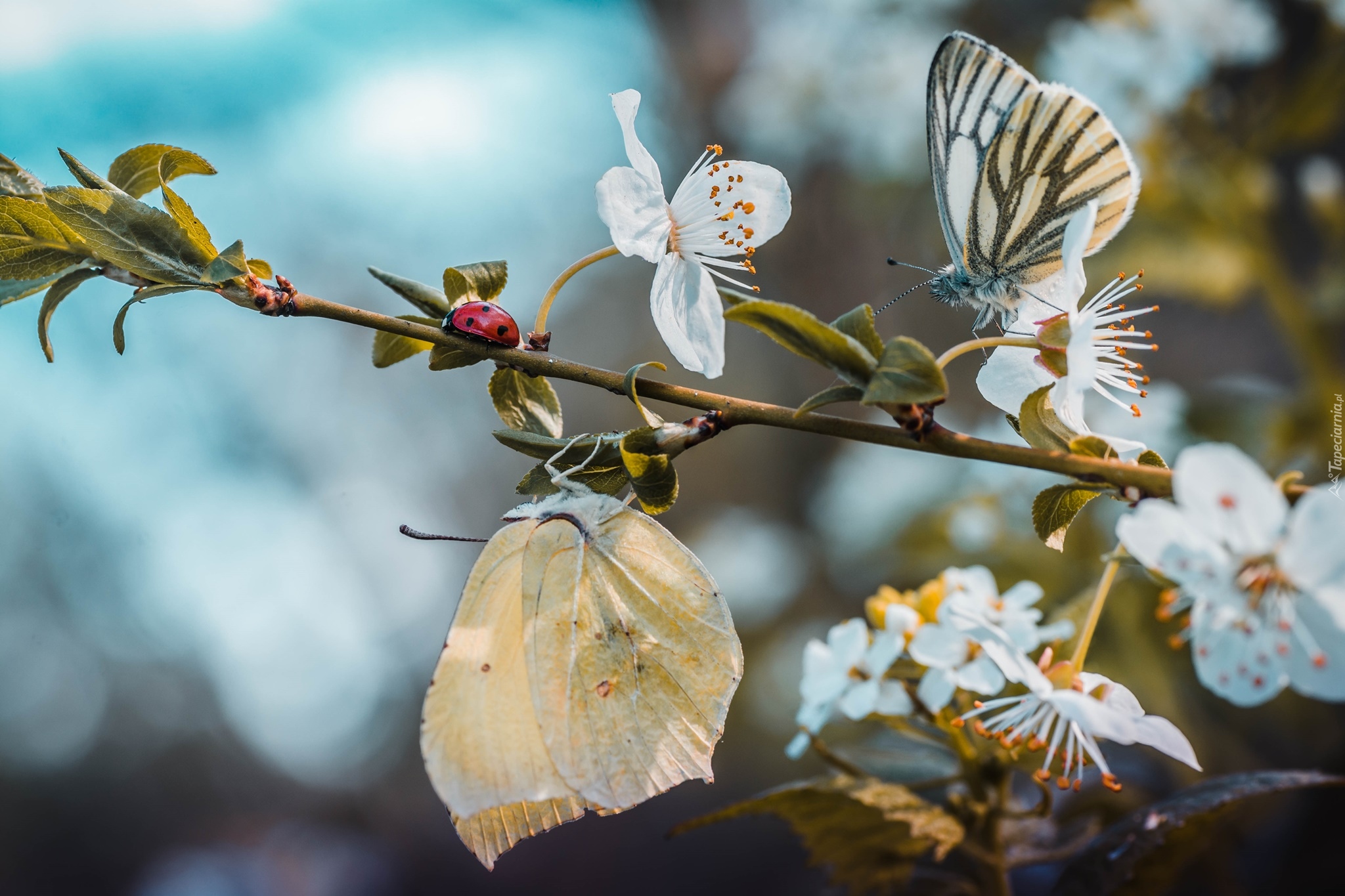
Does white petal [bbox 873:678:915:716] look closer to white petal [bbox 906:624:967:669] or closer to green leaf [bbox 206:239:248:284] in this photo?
white petal [bbox 906:624:967:669]

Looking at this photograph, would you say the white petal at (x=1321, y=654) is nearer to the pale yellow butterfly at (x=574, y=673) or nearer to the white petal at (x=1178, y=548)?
the white petal at (x=1178, y=548)

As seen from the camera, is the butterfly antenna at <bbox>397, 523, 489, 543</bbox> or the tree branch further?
the butterfly antenna at <bbox>397, 523, 489, 543</bbox>

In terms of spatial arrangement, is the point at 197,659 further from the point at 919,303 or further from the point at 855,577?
the point at 919,303

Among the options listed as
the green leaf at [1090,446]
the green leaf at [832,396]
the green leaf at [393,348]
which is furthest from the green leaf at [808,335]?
the green leaf at [393,348]

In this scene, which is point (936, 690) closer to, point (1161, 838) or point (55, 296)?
point (1161, 838)

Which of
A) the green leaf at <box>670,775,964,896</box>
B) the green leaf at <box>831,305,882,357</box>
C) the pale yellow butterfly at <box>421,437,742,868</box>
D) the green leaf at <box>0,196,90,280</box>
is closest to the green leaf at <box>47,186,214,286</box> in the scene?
the green leaf at <box>0,196,90,280</box>

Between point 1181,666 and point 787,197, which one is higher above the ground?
point 787,197

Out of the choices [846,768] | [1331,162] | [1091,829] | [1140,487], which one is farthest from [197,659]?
[1331,162]

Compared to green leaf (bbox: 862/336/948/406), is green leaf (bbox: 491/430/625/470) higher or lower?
lower
